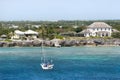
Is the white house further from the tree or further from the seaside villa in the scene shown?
the seaside villa

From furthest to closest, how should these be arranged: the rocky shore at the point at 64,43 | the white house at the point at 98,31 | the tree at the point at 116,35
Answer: the white house at the point at 98,31 → the tree at the point at 116,35 → the rocky shore at the point at 64,43

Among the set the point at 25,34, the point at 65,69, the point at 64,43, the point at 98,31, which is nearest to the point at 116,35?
the point at 98,31

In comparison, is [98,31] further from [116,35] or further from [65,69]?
[65,69]

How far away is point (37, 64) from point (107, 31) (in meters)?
57.6

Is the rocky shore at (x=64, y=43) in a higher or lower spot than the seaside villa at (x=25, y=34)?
lower

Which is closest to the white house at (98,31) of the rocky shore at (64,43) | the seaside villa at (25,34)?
the rocky shore at (64,43)

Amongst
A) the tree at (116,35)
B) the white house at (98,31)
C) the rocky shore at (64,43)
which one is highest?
the white house at (98,31)

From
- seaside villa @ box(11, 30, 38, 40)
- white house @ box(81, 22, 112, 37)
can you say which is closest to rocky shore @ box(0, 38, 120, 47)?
seaside villa @ box(11, 30, 38, 40)

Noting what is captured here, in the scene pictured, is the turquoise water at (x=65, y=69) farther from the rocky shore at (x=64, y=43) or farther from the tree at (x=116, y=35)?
the tree at (x=116, y=35)

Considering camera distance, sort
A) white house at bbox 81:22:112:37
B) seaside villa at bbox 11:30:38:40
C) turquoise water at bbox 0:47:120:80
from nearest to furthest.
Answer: turquoise water at bbox 0:47:120:80 → seaside villa at bbox 11:30:38:40 → white house at bbox 81:22:112:37

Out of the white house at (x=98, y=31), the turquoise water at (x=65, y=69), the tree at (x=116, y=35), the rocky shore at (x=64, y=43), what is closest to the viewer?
the turquoise water at (x=65, y=69)

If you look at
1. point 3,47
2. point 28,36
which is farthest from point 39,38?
point 3,47

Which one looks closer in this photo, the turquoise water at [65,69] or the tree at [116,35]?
the turquoise water at [65,69]

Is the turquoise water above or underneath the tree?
above
